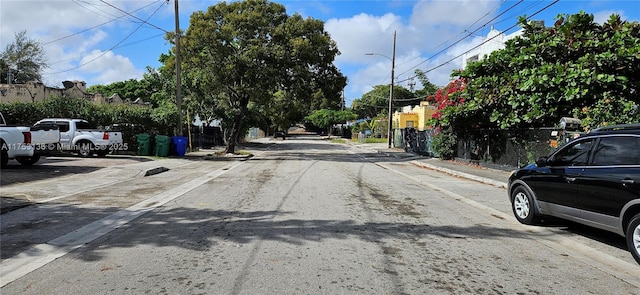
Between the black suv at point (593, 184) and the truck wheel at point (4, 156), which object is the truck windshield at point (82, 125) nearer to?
the truck wheel at point (4, 156)

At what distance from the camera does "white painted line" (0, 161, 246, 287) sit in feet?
15.9

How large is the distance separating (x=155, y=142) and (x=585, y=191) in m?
20.1

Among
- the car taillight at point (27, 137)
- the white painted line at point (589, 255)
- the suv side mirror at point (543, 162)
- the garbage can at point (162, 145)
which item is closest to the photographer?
the white painted line at point (589, 255)

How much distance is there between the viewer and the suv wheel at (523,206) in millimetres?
7324

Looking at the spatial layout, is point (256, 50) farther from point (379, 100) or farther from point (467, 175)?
point (379, 100)

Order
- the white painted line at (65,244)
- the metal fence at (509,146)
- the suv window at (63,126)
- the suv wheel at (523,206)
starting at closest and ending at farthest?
the white painted line at (65,244), the suv wheel at (523,206), the metal fence at (509,146), the suv window at (63,126)

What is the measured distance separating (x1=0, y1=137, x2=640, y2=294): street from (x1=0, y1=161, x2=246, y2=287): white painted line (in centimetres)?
2

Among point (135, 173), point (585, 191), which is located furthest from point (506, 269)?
point (135, 173)

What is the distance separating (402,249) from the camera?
18.8 feet

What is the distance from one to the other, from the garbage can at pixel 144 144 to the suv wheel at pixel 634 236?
20.6m

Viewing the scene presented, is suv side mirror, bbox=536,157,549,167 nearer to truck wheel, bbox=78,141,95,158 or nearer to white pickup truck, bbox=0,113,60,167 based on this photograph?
white pickup truck, bbox=0,113,60,167

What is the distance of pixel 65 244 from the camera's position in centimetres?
589

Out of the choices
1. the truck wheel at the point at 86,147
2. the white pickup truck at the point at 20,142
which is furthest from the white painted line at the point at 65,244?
the truck wheel at the point at 86,147

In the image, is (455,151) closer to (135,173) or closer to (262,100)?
(262,100)
